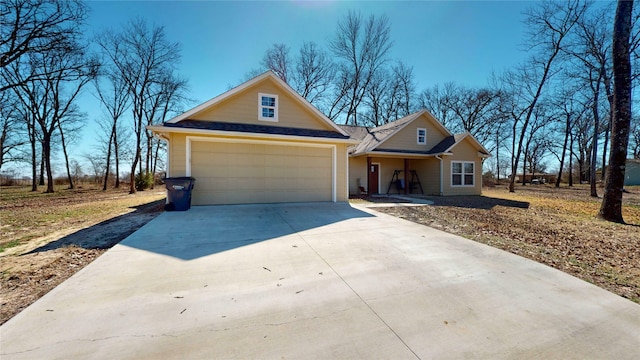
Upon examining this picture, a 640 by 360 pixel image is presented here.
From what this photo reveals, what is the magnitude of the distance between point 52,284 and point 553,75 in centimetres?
2714

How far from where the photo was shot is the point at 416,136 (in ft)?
53.7

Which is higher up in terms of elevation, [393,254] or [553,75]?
[553,75]

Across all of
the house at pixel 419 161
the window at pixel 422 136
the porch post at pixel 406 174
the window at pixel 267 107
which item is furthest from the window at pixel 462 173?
the window at pixel 267 107

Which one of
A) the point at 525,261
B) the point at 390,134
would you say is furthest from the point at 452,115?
the point at 525,261

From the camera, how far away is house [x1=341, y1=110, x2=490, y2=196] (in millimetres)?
15578

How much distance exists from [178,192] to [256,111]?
410cm

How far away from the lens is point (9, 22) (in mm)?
9398

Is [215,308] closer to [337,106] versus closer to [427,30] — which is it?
[427,30]

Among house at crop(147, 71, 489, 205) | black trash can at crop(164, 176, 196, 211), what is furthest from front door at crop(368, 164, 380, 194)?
black trash can at crop(164, 176, 196, 211)

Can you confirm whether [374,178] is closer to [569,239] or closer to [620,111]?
[620,111]

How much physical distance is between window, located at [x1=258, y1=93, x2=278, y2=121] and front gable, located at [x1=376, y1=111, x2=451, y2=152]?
290 inches

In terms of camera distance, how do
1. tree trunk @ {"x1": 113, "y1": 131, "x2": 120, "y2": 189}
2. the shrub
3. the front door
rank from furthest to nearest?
Result: tree trunk @ {"x1": 113, "y1": 131, "x2": 120, "y2": 189} → the shrub → the front door

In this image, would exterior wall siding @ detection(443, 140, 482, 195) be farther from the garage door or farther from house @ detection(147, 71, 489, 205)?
the garage door

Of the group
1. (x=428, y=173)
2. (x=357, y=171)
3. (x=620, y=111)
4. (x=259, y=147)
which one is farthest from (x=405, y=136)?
(x=259, y=147)
